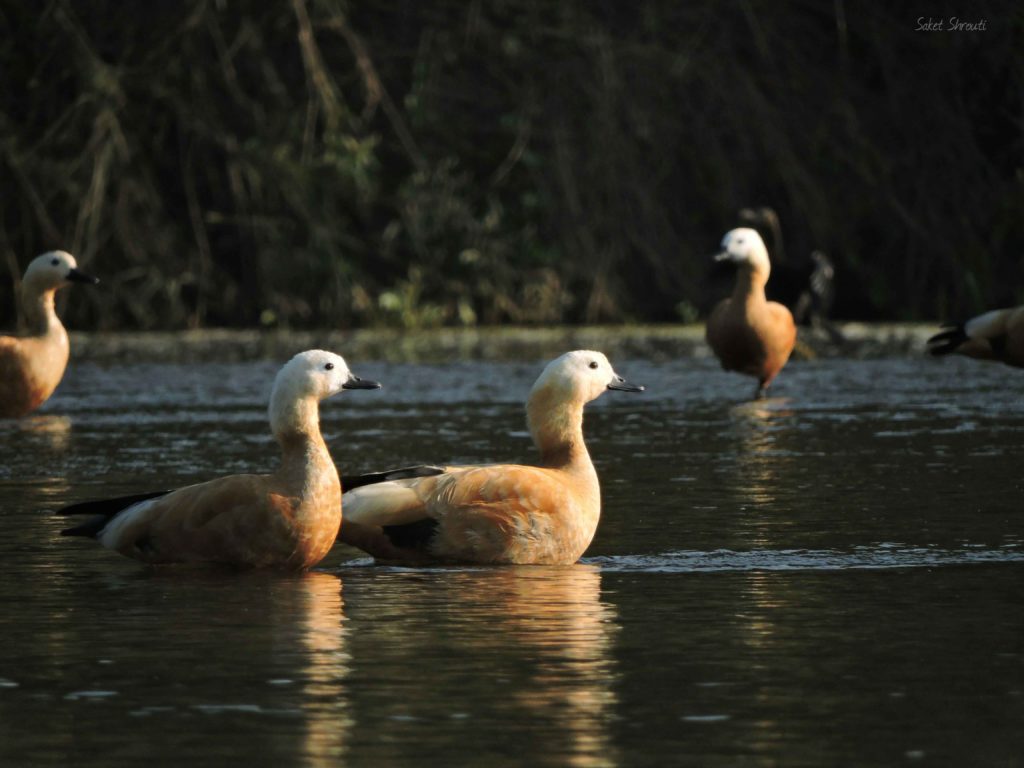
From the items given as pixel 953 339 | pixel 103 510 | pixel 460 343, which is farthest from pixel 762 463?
pixel 460 343

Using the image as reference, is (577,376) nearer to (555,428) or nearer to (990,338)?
(555,428)

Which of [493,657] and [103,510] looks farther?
[103,510]

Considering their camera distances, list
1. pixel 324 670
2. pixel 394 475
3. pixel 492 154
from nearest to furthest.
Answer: pixel 324 670
pixel 394 475
pixel 492 154

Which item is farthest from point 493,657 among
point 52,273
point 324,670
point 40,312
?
point 52,273

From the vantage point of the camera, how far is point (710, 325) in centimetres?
1761

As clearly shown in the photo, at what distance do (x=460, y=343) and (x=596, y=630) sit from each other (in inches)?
635

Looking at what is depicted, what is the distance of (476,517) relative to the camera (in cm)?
872

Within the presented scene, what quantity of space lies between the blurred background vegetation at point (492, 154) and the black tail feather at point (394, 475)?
48.3 feet

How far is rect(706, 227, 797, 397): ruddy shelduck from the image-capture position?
1712 centimetres

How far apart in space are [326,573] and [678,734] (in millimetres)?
3220

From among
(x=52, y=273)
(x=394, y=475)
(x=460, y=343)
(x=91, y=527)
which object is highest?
(x=52, y=273)

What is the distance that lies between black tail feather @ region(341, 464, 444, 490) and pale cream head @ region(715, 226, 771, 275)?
Result: 888 cm

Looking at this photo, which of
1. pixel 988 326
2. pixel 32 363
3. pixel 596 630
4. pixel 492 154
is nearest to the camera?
pixel 596 630

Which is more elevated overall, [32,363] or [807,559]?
[32,363]
